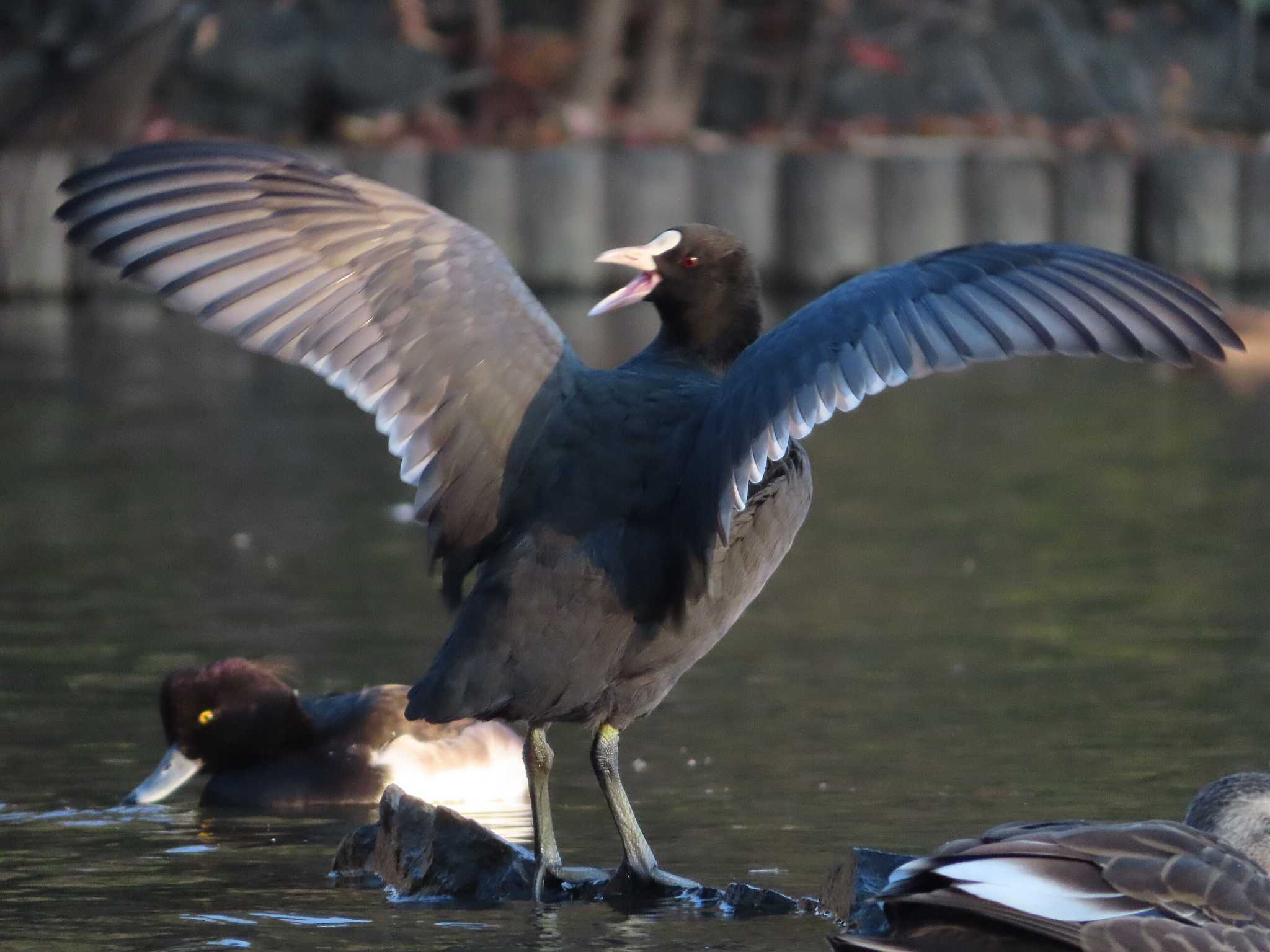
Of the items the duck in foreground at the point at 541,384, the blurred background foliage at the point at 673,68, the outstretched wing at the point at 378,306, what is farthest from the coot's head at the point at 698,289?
the blurred background foliage at the point at 673,68

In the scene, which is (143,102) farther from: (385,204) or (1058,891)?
(1058,891)

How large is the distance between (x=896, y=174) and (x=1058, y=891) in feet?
51.9

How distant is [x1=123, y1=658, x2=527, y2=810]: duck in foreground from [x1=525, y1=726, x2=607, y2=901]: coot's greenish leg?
45.9 inches

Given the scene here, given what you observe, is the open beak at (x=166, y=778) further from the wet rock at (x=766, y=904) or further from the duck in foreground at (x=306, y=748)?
the wet rock at (x=766, y=904)

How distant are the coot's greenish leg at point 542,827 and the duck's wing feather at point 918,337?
67cm

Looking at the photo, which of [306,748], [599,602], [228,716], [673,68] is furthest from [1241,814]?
[673,68]

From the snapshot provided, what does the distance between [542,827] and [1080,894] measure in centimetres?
165

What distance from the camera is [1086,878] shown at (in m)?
4.38

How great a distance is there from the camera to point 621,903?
18.1ft

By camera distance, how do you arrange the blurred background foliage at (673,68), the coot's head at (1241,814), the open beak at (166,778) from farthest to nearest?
1. the blurred background foliage at (673,68)
2. the open beak at (166,778)
3. the coot's head at (1241,814)

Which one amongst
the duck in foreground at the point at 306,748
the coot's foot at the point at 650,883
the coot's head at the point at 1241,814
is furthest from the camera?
the duck in foreground at the point at 306,748

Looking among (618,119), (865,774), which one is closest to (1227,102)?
(618,119)

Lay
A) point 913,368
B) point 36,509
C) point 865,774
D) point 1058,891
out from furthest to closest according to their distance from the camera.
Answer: point 36,509
point 865,774
point 913,368
point 1058,891

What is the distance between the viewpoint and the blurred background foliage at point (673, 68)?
2370 cm
